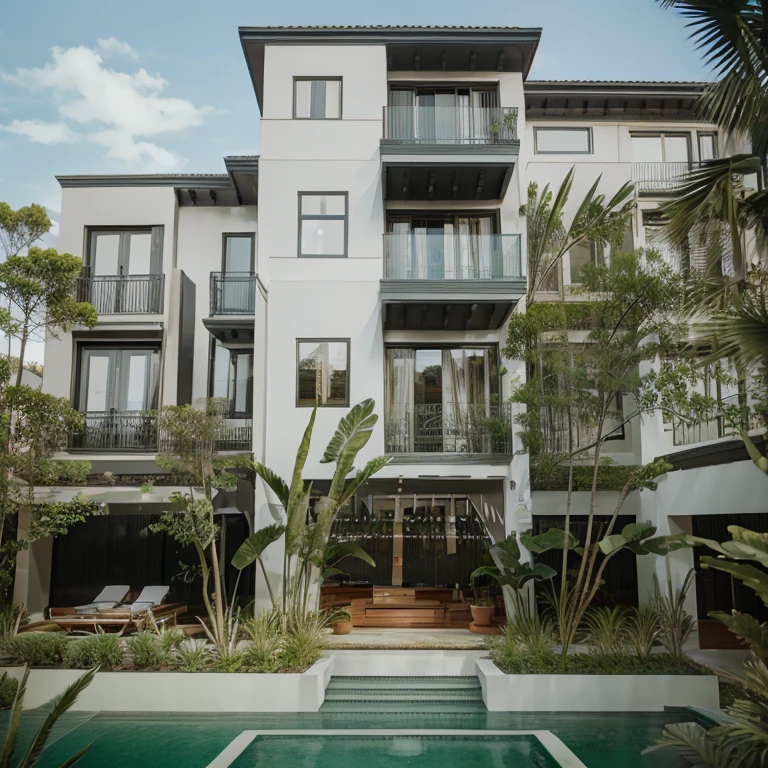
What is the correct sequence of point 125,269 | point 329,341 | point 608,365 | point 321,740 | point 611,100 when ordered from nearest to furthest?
point 321,740 → point 608,365 → point 329,341 → point 125,269 → point 611,100

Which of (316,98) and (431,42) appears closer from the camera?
(431,42)

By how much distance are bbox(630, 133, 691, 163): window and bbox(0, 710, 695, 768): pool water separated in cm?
Answer: 1571

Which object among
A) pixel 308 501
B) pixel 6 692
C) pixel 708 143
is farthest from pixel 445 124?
pixel 6 692

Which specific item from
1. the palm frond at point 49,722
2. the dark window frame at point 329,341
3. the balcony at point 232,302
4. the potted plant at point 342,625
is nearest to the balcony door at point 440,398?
the dark window frame at point 329,341

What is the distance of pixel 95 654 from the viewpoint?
506 inches

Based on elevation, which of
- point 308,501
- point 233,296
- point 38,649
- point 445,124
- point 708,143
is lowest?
point 38,649

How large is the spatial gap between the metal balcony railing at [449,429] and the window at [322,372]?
1293 mm

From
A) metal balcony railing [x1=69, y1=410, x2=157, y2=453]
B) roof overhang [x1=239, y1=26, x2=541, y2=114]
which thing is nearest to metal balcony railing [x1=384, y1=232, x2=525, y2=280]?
roof overhang [x1=239, y1=26, x2=541, y2=114]

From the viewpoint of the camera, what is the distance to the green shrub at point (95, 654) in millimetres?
12820

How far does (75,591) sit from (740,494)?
16028 mm

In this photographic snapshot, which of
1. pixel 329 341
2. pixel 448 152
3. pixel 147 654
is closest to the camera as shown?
pixel 147 654

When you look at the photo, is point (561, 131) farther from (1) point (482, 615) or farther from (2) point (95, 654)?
(2) point (95, 654)

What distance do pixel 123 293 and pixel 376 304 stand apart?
7163 mm

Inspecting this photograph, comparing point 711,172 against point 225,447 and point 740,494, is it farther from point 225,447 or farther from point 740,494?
point 225,447
